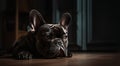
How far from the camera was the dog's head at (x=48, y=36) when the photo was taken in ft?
5.62

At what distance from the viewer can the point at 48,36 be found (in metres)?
1.75

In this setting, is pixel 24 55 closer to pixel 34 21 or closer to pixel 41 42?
pixel 41 42

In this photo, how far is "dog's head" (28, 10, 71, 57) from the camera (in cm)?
171

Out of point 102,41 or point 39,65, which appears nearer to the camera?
point 39,65

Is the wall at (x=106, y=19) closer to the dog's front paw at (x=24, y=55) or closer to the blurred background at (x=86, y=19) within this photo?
the blurred background at (x=86, y=19)

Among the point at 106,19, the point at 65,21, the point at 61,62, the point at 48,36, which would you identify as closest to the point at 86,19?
A: the point at 106,19

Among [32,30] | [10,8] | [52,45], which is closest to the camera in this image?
[52,45]

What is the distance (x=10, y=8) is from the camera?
2857 mm

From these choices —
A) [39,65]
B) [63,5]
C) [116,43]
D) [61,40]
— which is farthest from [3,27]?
[39,65]

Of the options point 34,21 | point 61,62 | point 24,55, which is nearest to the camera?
point 61,62

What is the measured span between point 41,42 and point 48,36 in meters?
0.05

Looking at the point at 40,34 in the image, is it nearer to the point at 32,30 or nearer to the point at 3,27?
the point at 32,30

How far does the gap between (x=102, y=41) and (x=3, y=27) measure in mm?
906

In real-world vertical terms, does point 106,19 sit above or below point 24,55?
above
